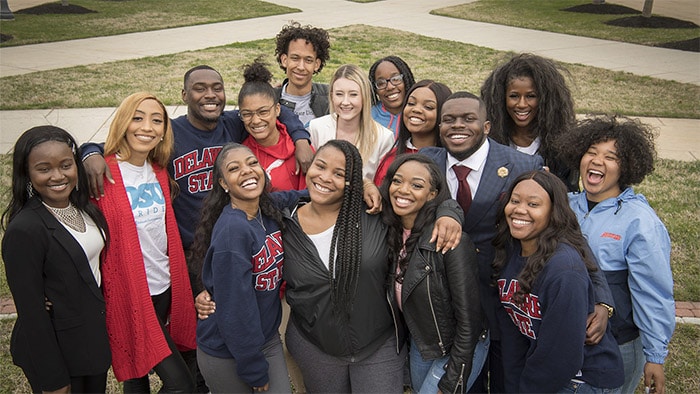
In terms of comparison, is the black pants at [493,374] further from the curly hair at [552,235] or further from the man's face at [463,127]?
the man's face at [463,127]

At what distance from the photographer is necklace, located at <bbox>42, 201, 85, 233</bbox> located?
323cm

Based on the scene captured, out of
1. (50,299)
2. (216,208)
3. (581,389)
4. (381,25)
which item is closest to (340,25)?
(381,25)

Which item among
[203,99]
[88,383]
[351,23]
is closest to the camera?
[88,383]

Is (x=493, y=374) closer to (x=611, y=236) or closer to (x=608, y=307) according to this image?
(x=608, y=307)

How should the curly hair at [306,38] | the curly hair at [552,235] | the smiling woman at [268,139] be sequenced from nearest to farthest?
the curly hair at [552,235] < the smiling woman at [268,139] < the curly hair at [306,38]

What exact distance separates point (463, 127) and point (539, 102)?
2.94 ft

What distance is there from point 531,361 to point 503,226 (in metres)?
0.69

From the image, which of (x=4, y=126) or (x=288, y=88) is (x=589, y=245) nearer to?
(x=288, y=88)

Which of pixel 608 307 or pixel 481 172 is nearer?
pixel 608 307

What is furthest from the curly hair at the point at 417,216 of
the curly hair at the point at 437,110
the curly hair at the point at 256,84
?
the curly hair at the point at 256,84

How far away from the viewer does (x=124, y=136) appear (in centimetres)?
366

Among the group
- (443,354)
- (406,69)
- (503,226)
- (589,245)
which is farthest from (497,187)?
(406,69)

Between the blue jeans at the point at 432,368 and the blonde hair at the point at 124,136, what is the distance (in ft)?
5.91

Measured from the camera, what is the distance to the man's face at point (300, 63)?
5.01 metres
